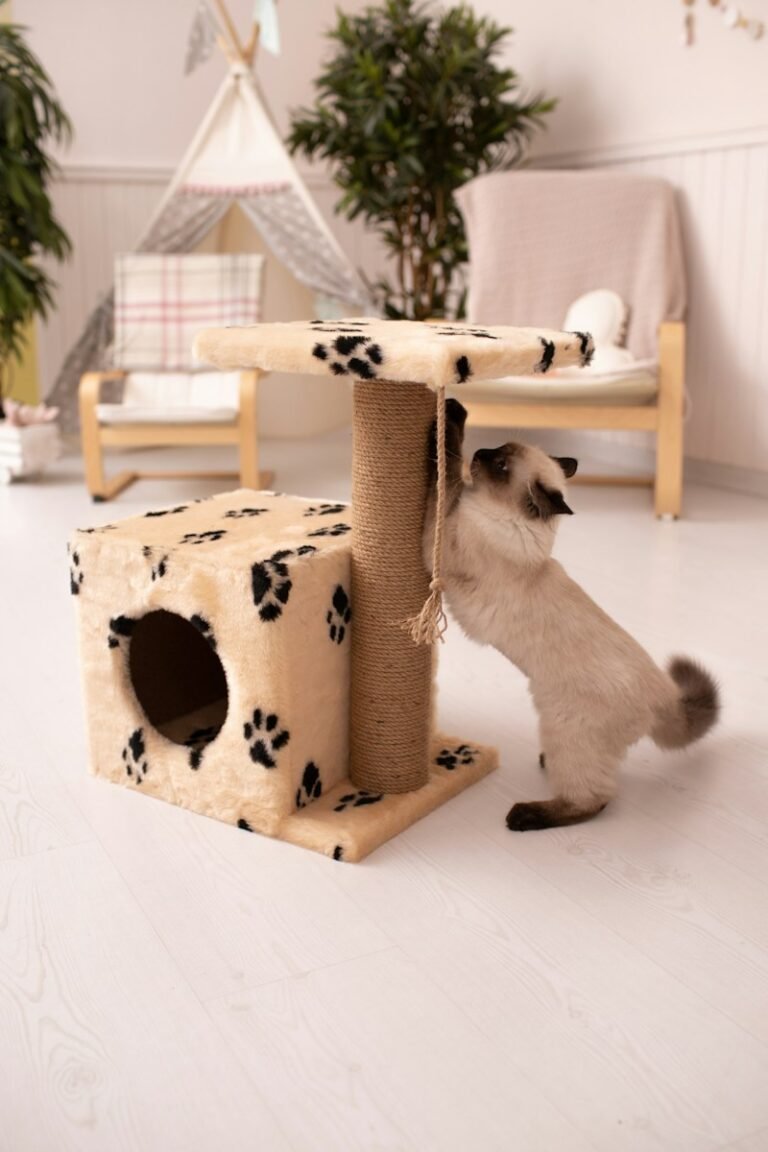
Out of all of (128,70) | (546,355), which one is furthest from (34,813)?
(128,70)

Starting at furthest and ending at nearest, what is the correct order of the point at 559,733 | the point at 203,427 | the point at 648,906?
the point at 203,427, the point at 559,733, the point at 648,906

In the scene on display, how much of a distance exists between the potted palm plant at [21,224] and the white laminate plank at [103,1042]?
2.78 m

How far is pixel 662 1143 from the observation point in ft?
3.25

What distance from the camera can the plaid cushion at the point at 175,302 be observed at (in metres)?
3.97

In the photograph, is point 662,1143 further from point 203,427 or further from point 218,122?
point 218,122

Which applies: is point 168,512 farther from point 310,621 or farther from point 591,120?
point 591,120

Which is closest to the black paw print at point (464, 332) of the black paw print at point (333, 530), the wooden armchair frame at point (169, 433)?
the black paw print at point (333, 530)

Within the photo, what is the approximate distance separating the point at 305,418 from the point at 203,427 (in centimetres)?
151

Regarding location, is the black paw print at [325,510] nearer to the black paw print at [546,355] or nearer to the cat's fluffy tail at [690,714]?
the black paw print at [546,355]

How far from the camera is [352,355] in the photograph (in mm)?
1354

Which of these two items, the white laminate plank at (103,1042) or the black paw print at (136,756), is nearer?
the white laminate plank at (103,1042)

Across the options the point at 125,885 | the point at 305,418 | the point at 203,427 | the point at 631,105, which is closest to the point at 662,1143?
the point at 125,885

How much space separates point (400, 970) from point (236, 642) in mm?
483

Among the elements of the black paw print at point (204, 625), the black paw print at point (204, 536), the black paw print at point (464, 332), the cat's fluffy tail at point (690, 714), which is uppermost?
the black paw print at point (464, 332)
